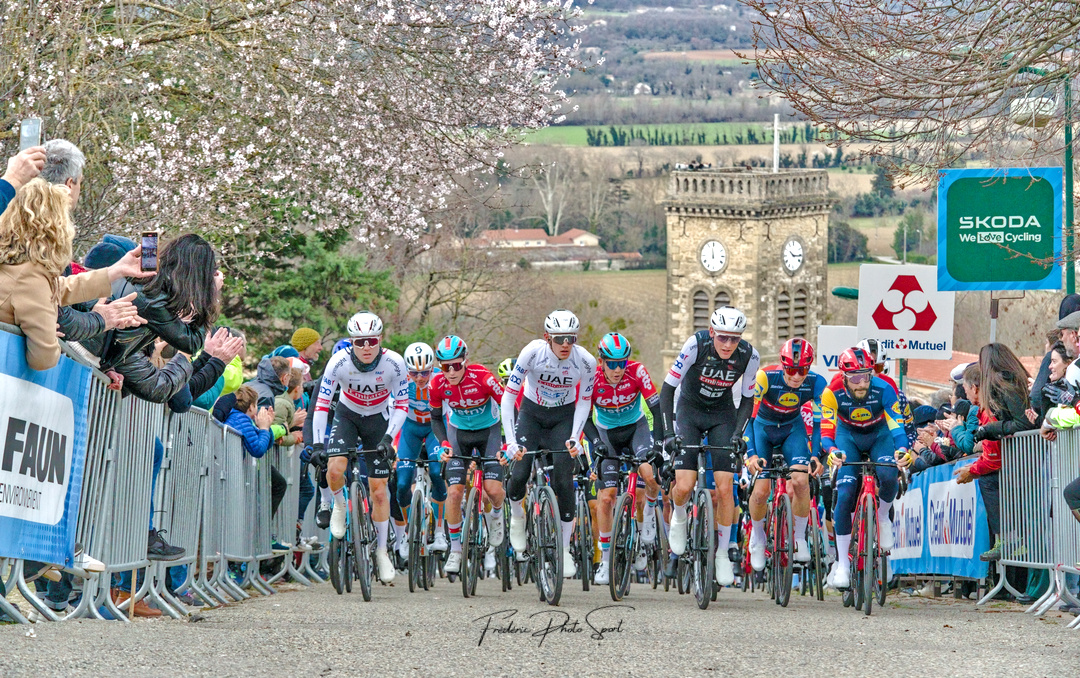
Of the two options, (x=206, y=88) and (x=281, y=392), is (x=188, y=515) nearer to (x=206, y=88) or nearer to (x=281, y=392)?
(x=281, y=392)

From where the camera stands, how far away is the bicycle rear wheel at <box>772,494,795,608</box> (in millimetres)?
12234

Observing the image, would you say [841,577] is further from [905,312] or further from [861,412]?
[905,312]

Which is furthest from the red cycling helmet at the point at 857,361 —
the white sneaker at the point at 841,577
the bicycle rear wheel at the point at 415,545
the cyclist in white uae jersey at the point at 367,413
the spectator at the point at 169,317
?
the spectator at the point at 169,317

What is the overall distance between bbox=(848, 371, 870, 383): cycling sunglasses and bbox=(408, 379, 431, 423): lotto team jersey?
14.3ft

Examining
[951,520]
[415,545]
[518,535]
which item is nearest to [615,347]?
[518,535]

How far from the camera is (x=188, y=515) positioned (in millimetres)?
10047

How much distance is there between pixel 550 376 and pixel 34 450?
6149 millimetres

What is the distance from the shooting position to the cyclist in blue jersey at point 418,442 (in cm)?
1434

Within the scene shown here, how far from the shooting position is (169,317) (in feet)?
28.1

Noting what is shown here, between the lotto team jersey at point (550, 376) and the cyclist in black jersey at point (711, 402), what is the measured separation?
2.34 feet

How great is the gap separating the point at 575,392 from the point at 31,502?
6.38m

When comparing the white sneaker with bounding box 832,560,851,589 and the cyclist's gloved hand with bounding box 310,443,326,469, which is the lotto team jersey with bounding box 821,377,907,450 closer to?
the white sneaker with bounding box 832,560,851,589

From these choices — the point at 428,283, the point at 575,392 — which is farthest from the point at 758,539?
the point at 428,283

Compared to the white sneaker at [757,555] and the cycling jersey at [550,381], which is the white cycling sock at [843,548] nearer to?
the white sneaker at [757,555]
